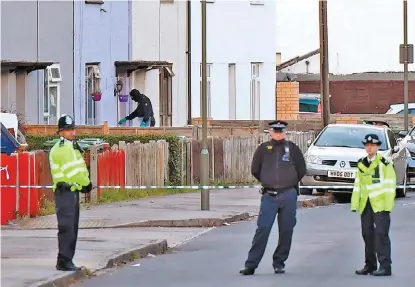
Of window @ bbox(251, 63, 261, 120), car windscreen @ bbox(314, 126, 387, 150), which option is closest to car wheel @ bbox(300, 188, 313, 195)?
car windscreen @ bbox(314, 126, 387, 150)

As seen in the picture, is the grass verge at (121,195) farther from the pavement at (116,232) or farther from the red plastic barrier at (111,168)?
the pavement at (116,232)

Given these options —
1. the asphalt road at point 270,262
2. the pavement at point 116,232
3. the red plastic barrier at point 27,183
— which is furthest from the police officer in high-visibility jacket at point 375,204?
the red plastic barrier at point 27,183

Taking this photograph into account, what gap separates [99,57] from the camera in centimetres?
3322

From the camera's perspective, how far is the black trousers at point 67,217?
13500mm

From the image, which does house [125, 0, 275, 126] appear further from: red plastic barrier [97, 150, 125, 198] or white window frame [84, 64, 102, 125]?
red plastic barrier [97, 150, 125, 198]

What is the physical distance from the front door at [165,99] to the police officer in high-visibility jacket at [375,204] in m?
23.5

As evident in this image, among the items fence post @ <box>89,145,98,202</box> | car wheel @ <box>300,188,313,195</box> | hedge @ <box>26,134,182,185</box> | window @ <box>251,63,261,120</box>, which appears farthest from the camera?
window @ <box>251,63,261,120</box>

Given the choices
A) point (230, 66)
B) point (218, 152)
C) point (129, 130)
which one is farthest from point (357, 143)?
point (230, 66)

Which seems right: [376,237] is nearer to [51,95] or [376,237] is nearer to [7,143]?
[7,143]

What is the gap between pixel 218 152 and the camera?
30.1 metres

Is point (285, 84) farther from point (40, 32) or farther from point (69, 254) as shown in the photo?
point (69, 254)

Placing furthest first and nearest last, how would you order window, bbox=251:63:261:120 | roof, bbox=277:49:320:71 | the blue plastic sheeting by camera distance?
roof, bbox=277:49:320:71, window, bbox=251:63:261:120, the blue plastic sheeting

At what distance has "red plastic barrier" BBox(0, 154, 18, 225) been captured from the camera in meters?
18.5

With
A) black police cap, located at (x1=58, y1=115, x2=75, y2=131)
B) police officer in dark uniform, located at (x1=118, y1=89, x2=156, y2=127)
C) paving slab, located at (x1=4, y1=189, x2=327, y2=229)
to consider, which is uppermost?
police officer in dark uniform, located at (x1=118, y1=89, x2=156, y2=127)
